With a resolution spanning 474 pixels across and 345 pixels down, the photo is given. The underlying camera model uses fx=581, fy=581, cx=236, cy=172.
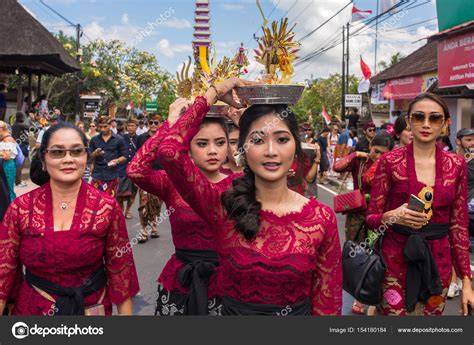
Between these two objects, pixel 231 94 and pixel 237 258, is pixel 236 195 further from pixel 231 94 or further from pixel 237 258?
pixel 231 94

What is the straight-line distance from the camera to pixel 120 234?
294 cm

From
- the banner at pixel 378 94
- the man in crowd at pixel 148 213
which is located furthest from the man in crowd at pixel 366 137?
the banner at pixel 378 94

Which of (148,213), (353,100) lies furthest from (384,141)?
(353,100)

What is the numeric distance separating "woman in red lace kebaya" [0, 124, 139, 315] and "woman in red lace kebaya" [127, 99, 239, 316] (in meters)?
0.32

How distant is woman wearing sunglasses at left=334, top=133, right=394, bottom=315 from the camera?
217 inches

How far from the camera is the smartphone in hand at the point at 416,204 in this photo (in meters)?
3.27

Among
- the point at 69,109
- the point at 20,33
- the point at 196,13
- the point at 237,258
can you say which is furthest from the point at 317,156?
the point at 69,109

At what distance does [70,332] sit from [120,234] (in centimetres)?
53

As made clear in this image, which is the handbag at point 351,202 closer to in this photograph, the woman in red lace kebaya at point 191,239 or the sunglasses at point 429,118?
the sunglasses at point 429,118

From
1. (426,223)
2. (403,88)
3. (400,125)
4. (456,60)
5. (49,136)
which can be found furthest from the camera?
(403,88)

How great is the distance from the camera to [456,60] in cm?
1561

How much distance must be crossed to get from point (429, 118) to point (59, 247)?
7.50 feet

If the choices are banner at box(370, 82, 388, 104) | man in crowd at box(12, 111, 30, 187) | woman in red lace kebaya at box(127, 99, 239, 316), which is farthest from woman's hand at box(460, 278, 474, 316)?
banner at box(370, 82, 388, 104)

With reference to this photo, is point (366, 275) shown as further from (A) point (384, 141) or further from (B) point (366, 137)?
(B) point (366, 137)
